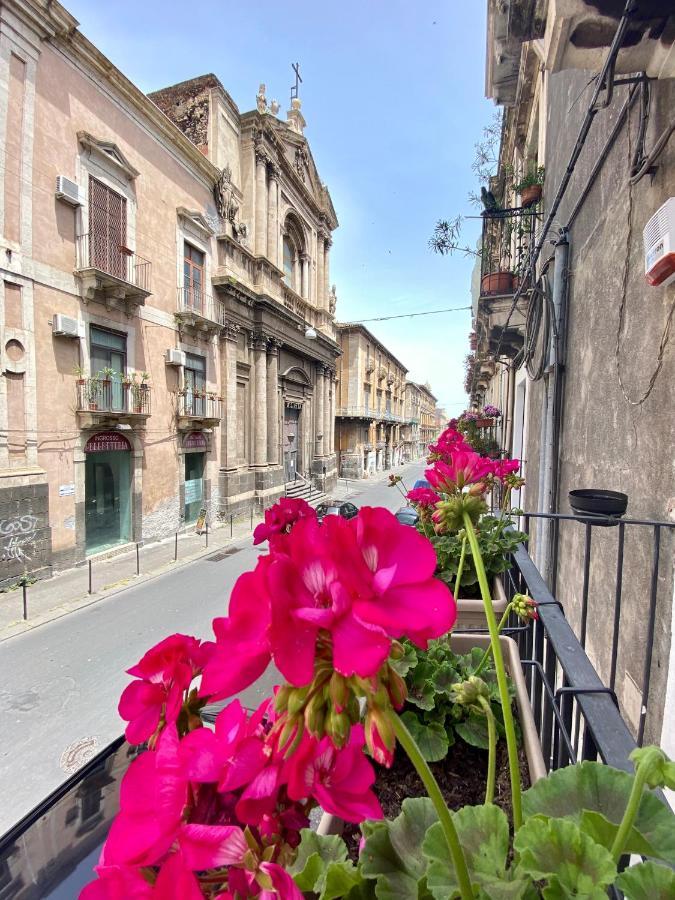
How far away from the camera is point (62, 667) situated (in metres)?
6.36

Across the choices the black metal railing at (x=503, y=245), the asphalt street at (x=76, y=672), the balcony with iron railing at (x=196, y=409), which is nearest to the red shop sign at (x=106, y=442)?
the balcony with iron railing at (x=196, y=409)

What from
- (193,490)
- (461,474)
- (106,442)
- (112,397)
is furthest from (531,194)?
(193,490)

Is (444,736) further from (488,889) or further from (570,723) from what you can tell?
(488,889)

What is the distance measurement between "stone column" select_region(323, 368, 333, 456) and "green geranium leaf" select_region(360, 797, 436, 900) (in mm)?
23973

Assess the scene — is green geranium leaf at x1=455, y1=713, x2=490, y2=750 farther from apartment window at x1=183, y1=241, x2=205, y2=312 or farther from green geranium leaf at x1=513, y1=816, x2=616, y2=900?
apartment window at x1=183, y1=241, x2=205, y2=312

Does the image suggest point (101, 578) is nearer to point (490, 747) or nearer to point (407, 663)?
point (407, 663)

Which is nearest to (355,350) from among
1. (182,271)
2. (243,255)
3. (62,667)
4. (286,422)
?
(286,422)

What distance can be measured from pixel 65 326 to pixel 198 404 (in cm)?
508

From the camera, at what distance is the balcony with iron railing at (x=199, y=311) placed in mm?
13859

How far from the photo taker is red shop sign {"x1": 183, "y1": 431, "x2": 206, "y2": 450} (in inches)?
565

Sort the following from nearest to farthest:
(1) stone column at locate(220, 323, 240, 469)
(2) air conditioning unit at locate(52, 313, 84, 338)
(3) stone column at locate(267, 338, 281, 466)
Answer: (2) air conditioning unit at locate(52, 313, 84, 338), (1) stone column at locate(220, 323, 240, 469), (3) stone column at locate(267, 338, 281, 466)

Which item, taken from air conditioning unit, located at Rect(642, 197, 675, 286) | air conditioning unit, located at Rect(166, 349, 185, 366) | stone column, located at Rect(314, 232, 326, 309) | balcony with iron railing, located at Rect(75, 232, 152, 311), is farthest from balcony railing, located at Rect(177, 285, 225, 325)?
air conditioning unit, located at Rect(642, 197, 675, 286)

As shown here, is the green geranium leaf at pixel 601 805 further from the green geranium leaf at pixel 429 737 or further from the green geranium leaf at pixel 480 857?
the green geranium leaf at pixel 429 737

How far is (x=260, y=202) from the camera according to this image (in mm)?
17672
